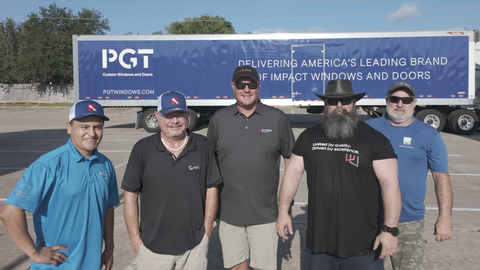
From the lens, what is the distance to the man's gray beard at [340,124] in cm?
286

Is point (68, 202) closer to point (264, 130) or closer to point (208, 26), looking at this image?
point (264, 130)

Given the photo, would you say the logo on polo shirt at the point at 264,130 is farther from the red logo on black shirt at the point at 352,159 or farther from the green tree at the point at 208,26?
the green tree at the point at 208,26

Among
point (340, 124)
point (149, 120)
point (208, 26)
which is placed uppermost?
point (208, 26)

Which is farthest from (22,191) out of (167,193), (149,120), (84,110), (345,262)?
(149,120)

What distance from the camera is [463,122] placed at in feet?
52.0

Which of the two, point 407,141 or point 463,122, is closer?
point 407,141

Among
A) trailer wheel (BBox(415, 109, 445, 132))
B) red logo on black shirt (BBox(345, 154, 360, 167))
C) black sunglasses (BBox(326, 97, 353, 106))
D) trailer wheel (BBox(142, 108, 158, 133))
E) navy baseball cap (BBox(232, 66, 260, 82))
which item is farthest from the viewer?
trailer wheel (BBox(142, 108, 158, 133))

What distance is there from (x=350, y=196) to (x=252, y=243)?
41.3 inches

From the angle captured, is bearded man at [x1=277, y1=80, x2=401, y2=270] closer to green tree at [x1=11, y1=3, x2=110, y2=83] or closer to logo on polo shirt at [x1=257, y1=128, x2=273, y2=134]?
logo on polo shirt at [x1=257, y1=128, x2=273, y2=134]

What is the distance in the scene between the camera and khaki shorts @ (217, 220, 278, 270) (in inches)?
134

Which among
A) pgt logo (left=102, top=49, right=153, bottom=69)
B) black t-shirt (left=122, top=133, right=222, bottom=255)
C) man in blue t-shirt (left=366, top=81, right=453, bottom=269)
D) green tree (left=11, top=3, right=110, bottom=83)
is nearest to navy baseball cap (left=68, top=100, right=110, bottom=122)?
black t-shirt (left=122, top=133, right=222, bottom=255)

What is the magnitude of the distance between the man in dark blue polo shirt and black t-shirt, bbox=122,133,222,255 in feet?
1.73

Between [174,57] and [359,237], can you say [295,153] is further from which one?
[174,57]

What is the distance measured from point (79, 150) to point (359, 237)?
1914mm
